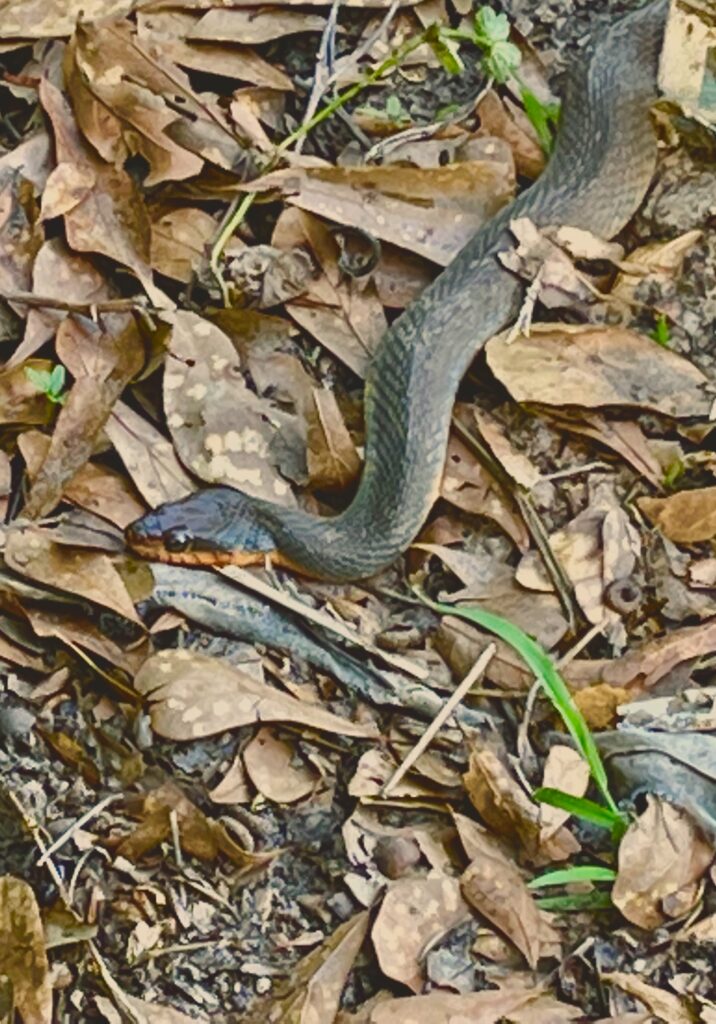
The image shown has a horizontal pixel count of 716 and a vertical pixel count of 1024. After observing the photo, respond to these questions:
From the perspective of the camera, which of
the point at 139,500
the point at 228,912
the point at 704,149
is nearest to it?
the point at 228,912

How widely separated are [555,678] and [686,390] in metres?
0.94

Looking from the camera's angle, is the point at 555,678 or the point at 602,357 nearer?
the point at 555,678

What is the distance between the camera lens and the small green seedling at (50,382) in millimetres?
4234

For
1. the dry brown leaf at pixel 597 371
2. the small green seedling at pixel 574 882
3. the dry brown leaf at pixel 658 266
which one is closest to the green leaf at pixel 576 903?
the small green seedling at pixel 574 882

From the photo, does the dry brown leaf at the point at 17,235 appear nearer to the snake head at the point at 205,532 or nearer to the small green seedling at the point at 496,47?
the snake head at the point at 205,532

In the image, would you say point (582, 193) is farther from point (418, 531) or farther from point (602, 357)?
point (418, 531)

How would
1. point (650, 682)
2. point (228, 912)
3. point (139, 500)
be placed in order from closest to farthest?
point (228, 912) → point (650, 682) → point (139, 500)

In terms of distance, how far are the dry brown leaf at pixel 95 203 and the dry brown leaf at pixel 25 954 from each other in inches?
65.7

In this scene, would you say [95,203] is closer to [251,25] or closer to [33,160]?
[33,160]

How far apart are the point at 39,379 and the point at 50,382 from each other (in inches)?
1.2

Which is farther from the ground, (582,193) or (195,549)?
(582,193)

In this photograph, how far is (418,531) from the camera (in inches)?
170

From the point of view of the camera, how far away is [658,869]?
3674 mm

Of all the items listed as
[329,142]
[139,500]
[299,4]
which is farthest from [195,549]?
[299,4]
